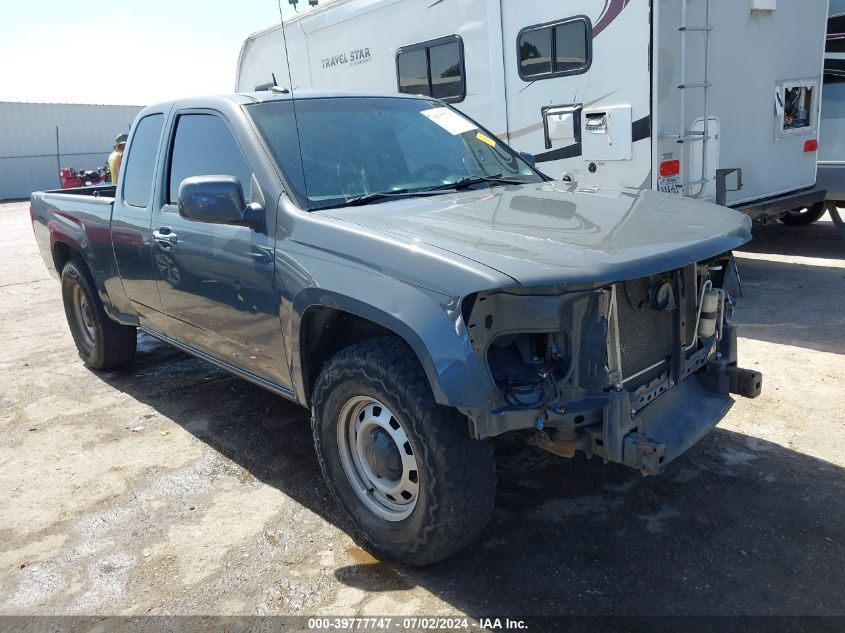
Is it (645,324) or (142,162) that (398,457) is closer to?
(645,324)

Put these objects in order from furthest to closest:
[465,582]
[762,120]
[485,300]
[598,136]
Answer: [762,120], [598,136], [465,582], [485,300]

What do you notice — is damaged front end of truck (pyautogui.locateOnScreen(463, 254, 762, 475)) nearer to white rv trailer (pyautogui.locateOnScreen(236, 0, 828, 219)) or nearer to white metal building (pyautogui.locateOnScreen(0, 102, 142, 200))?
white rv trailer (pyautogui.locateOnScreen(236, 0, 828, 219))

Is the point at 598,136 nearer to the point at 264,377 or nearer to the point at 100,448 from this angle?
the point at 264,377

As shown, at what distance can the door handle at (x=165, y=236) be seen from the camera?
4078 millimetres

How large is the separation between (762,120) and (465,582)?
6.41 metres

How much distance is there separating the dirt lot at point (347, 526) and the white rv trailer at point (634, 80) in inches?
94.5

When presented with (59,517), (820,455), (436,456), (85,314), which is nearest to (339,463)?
(436,456)

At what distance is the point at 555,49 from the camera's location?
7.10m

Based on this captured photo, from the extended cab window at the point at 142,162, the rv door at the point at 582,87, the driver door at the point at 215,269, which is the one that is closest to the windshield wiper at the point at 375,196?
the driver door at the point at 215,269

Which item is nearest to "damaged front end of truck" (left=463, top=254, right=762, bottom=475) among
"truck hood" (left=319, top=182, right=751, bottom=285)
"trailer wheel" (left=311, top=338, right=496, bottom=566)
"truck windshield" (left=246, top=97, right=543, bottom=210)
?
"truck hood" (left=319, top=182, right=751, bottom=285)

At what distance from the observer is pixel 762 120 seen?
756 centimetres

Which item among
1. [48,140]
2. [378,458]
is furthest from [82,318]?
[48,140]

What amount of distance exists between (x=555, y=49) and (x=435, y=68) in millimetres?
1639

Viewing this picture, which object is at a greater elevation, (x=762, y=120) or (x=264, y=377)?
(x=762, y=120)
